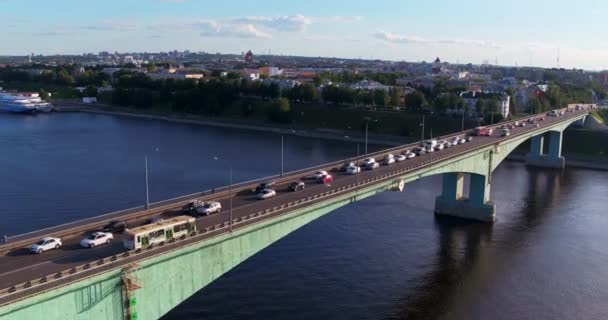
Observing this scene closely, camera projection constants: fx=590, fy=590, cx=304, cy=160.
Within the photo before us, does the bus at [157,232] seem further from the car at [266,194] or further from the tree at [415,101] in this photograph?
the tree at [415,101]

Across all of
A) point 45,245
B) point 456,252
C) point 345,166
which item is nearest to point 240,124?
point 345,166

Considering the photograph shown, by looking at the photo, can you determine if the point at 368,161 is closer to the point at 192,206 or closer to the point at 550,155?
the point at 192,206

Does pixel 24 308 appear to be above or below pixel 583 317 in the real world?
above

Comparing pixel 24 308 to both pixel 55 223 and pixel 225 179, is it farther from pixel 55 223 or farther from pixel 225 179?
pixel 225 179

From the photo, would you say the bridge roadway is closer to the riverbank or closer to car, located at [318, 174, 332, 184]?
car, located at [318, 174, 332, 184]

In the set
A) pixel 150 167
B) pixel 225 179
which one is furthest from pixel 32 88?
pixel 225 179

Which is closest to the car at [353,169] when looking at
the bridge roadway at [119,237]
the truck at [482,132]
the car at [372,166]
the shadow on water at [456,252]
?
the bridge roadway at [119,237]

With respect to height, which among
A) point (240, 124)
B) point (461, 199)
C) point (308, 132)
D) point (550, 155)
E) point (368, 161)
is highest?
point (368, 161)
